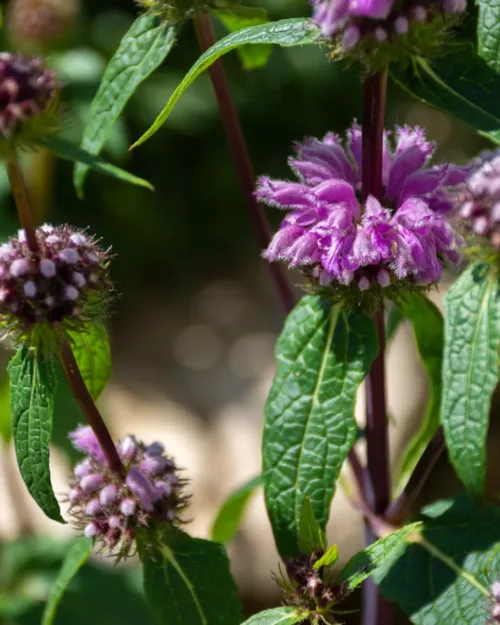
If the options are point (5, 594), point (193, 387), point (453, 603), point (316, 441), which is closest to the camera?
point (316, 441)

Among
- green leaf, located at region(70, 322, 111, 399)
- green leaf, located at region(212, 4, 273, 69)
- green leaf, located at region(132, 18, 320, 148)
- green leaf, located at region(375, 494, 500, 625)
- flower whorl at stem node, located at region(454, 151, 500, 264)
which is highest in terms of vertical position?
green leaf, located at region(212, 4, 273, 69)

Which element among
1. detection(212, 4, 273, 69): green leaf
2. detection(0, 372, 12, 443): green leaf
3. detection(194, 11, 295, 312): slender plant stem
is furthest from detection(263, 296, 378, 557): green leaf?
detection(0, 372, 12, 443): green leaf

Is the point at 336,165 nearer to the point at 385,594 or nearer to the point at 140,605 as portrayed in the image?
the point at 385,594

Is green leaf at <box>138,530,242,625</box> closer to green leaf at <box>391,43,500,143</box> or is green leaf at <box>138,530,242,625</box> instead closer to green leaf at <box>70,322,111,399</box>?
green leaf at <box>70,322,111,399</box>

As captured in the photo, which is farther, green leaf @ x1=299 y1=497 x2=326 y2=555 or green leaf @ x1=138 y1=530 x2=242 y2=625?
green leaf @ x1=138 y1=530 x2=242 y2=625

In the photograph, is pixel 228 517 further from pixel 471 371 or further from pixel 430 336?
pixel 471 371

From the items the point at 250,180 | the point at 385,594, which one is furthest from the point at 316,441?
the point at 250,180
